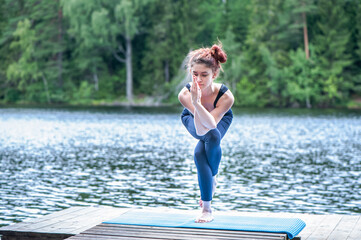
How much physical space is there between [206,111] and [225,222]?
1230 millimetres

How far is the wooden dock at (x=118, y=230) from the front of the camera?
6137mm

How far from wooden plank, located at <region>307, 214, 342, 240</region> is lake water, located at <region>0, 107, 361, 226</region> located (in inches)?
134

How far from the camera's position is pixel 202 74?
657 cm

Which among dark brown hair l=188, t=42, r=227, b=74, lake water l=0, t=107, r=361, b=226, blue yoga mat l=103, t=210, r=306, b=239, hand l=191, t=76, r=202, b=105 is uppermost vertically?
dark brown hair l=188, t=42, r=227, b=74

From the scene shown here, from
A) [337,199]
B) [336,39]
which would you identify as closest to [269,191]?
[337,199]

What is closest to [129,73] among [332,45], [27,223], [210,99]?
[332,45]

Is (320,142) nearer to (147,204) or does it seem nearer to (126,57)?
(147,204)

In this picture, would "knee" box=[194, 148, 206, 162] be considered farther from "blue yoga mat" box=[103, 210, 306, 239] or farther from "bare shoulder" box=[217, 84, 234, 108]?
"blue yoga mat" box=[103, 210, 306, 239]

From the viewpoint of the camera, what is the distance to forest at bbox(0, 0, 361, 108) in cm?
5700

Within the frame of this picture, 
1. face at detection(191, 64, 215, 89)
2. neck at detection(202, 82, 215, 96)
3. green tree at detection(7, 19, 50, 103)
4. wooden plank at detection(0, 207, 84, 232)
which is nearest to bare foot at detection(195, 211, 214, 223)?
neck at detection(202, 82, 215, 96)

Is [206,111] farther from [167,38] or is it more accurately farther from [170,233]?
[167,38]

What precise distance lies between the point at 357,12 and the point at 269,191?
46.9m

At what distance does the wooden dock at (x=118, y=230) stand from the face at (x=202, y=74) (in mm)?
1490

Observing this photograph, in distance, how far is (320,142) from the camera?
83.5 feet
